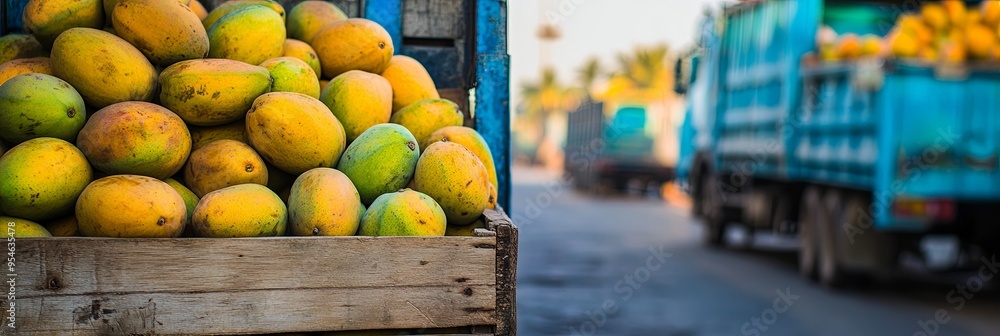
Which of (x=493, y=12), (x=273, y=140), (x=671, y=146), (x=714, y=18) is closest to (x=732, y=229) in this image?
(x=714, y=18)

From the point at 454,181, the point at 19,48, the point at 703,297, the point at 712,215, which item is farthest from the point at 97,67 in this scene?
the point at 712,215

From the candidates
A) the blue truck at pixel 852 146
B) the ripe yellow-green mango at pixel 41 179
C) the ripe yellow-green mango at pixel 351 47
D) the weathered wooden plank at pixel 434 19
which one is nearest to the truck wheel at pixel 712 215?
the blue truck at pixel 852 146

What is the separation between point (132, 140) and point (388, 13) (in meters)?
1.72

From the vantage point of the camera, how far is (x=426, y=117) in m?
3.50

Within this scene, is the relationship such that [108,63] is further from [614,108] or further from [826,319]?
[614,108]

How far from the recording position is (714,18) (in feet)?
45.8

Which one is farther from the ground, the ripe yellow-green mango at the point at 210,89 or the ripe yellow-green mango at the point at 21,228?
the ripe yellow-green mango at the point at 210,89

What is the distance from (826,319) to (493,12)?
16.3 feet

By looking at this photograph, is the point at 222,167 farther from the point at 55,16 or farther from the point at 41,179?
the point at 55,16

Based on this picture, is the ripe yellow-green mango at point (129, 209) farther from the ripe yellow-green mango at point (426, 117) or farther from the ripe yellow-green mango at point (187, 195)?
the ripe yellow-green mango at point (426, 117)

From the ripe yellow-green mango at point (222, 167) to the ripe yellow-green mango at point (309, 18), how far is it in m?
1.03

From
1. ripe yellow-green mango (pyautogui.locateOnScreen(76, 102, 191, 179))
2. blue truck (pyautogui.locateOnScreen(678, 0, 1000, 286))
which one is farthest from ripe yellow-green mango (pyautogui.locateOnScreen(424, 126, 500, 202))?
blue truck (pyautogui.locateOnScreen(678, 0, 1000, 286))

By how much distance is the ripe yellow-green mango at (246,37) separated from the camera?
336 cm

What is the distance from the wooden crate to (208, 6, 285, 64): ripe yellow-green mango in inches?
44.4
